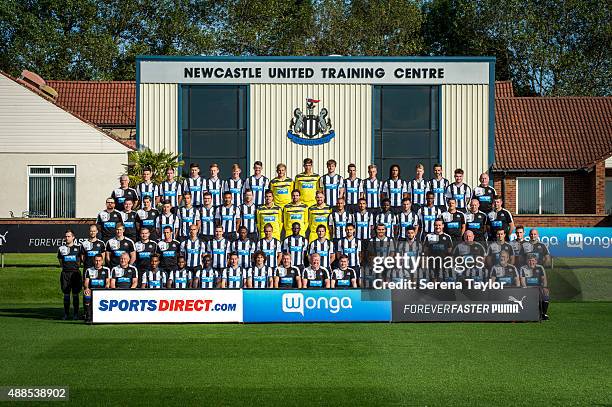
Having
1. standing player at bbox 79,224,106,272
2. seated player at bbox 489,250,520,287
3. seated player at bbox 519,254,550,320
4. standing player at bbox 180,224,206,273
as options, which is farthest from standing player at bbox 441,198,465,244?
standing player at bbox 79,224,106,272

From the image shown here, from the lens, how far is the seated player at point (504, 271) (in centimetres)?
1803

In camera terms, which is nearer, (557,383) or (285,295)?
(557,383)

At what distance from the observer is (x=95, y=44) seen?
48.6 meters

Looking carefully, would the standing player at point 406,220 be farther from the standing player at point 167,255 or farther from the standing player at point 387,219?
the standing player at point 167,255

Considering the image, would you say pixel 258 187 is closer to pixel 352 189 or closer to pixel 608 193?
pixel 352 189

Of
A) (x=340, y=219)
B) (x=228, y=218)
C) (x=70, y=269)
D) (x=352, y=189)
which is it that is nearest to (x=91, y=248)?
(x=70, y=269)

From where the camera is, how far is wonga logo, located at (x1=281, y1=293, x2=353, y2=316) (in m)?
17.8

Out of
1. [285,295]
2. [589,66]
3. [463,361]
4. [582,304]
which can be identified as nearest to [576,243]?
[582,304]

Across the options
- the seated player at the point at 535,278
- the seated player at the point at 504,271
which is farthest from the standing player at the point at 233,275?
the seated player at the point at 535,278

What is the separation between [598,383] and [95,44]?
1590 inches

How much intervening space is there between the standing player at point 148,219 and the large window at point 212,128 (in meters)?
7.57

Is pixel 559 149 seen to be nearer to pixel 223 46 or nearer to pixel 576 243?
pixel 576 243

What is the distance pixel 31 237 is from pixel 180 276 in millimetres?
8166

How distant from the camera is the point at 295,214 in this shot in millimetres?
19906
